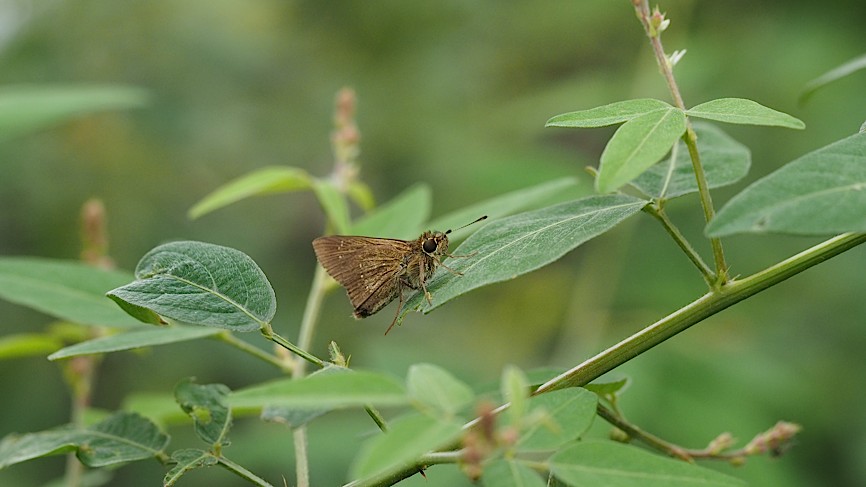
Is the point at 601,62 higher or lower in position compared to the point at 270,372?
higher

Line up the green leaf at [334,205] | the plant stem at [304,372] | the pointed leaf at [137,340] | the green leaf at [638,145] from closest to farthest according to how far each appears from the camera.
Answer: the green leaf at [638,145] < the pointed leaf at [137,340] < the plant stem at [304,372] < the green leaf at [334,205]

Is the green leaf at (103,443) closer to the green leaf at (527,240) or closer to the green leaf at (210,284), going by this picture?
the green leaf at (210,284)

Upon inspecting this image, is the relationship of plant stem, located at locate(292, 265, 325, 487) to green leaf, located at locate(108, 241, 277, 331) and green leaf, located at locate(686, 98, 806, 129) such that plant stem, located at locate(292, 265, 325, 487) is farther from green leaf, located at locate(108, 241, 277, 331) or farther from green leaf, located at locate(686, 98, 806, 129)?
green leaf, located at locate(686, 98, 806, 129)

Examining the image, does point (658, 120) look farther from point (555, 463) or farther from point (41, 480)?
point (41, 480)

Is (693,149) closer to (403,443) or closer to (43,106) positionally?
(403,443)

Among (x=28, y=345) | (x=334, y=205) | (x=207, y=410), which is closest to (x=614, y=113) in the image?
(x=207, y=410)

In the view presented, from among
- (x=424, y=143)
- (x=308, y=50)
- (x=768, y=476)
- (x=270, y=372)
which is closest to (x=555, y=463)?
(x=768, y=476)

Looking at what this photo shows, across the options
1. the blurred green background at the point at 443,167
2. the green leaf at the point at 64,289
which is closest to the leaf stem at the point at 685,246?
the green leaf at the point at 64,289
